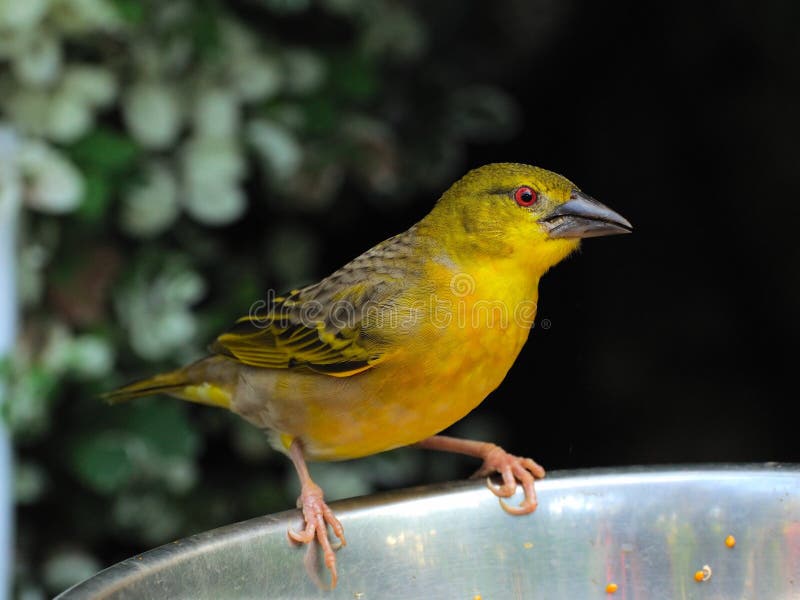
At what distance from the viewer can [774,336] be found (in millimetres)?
5793

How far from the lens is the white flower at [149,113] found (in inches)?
151

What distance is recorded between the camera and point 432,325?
269cm

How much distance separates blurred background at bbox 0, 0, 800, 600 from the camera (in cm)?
373

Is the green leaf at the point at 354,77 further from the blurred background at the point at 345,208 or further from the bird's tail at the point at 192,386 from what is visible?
the bird's tail at the point at 192,386

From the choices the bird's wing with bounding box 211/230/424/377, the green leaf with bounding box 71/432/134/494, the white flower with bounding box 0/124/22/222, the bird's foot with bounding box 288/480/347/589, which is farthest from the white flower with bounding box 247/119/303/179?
the bird's foot with bounding box 288/480/347/589

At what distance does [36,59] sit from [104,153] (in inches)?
13.5

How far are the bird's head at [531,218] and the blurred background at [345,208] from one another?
4.46 ft

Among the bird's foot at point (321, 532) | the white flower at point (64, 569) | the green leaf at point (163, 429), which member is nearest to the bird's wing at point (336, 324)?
the bird's foot at point (321, 532)

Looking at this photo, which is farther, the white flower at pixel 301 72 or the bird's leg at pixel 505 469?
the white flower at pixel 301 72

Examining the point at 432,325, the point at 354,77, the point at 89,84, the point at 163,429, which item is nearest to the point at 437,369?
the point at 432,325

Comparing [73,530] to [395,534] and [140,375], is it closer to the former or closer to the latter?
[140,375]

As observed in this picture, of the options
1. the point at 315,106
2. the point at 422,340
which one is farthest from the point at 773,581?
the point at 315,106

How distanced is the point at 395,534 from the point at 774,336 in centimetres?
400

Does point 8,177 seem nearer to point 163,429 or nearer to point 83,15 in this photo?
point 83,15
